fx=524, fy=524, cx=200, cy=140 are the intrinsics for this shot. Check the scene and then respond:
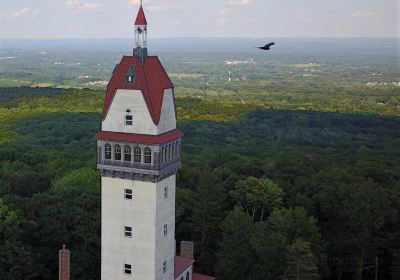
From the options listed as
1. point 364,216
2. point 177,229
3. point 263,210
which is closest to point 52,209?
point 177,229

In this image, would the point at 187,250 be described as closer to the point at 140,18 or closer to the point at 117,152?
the point at 117,152

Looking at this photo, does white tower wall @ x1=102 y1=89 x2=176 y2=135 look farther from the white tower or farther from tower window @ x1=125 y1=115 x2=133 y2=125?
tower window @ x1=125 y1=115 x2=133 y2=125

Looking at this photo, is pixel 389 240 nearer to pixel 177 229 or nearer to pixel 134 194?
pixel 177 229

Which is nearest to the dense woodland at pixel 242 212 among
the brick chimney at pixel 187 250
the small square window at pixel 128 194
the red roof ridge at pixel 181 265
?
the brick chimney at pixel 187 250

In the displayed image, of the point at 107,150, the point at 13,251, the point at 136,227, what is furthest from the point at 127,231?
the point at 13,251

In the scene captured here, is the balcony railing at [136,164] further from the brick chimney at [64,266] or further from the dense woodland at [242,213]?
the dense woodland at [242,213]

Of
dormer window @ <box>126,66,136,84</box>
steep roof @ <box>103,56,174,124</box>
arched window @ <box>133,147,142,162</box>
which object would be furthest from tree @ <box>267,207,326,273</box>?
dormer window @ <box>126,66,136,84</box>
